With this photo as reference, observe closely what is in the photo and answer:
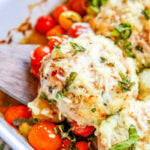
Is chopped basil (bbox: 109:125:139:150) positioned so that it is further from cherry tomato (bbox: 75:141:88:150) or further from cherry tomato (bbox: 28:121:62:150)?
cherry tomato (bbox: 28:121:62:150)

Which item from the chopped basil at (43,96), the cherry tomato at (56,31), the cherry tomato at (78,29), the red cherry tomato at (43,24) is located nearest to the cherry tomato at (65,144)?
the chopped basil at (43,96)

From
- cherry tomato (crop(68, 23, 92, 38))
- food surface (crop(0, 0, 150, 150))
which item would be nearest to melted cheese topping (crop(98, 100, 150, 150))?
food surface (crop(0, 0, 150, 150))

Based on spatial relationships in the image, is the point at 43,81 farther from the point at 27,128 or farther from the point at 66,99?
the point at 27,128

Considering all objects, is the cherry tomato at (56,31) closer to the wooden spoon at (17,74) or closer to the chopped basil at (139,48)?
the wooden spoon at (17,74)

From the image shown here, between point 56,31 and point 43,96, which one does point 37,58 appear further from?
point 56,31

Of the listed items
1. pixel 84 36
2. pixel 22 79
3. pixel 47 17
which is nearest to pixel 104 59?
pixel 84 36

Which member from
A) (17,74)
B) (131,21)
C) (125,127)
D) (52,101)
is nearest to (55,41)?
(17,74)
